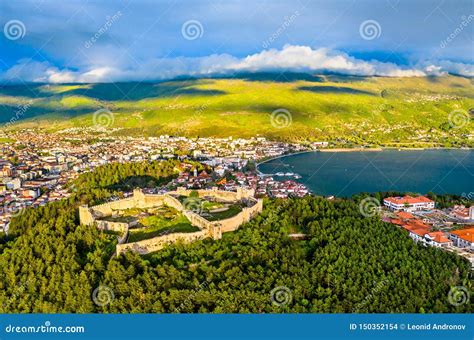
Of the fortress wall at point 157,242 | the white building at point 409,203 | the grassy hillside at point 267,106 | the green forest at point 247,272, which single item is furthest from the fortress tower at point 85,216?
the grassy hillside at point 267,106

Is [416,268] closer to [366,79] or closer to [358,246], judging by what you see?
[358,246]

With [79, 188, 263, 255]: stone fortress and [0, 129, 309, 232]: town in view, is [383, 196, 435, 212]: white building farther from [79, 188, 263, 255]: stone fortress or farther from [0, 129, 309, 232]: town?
[79, 188, 263, 255]: stone fortress

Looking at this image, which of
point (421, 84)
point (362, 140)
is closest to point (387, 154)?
point (362, 140)

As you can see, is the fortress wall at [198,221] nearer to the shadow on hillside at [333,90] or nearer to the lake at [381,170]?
the lake at [381,170]

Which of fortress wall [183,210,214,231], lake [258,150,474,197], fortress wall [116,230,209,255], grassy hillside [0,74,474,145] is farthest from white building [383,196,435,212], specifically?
grassy hillside [0,74,474,145]

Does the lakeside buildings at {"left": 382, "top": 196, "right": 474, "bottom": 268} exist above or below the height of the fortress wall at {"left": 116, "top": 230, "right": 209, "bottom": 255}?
below

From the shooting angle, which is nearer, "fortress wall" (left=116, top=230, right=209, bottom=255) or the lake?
"fortress wall" (left=116, top=230, right=209, bottom=255)

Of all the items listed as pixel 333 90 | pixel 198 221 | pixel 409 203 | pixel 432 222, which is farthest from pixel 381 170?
pixel 333 90
